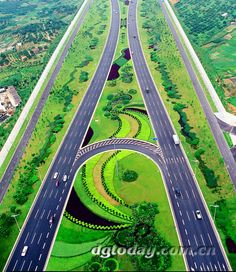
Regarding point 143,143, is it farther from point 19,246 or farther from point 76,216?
point 19,246

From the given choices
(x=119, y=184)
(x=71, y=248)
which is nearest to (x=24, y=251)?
(x=71, y=248)

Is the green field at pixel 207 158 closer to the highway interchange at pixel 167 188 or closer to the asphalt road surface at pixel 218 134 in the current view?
the asphalt road surface at pixel 218 134

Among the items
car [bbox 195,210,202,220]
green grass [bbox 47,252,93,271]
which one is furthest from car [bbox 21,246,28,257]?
car [bbox 195,210,202,220]

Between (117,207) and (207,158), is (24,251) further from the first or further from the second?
(207,158)

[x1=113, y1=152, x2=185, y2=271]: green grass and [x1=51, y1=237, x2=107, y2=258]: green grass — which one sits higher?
[x1=113, y1=152, x2=185, y2=271]: green grass

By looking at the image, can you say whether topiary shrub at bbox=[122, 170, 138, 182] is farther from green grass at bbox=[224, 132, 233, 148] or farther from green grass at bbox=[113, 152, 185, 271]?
green grass at bbox=[224, 132, 233, 148]

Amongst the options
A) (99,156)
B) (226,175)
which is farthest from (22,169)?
(226,175)
